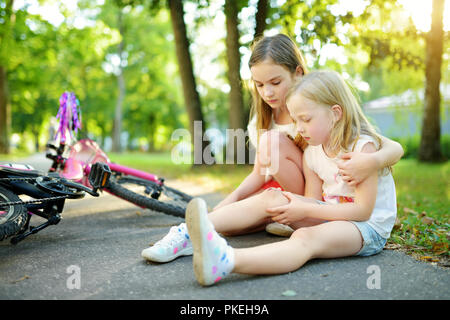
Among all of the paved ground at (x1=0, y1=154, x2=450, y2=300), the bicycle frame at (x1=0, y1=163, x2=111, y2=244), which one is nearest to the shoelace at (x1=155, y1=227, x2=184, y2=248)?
the paved ground at (x1=0, y1=154, x2=450, y2=300)

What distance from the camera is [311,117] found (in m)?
1.99

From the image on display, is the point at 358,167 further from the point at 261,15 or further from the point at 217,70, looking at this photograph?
the point at 217,70

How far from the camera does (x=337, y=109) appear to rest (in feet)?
6.63

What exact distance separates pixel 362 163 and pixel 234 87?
6.62m

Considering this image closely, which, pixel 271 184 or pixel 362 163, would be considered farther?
pixel 271 184

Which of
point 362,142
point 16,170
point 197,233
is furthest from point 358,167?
point 16,170

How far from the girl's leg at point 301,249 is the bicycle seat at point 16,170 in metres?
1.44

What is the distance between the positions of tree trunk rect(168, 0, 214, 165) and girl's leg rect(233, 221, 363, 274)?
6.79 m

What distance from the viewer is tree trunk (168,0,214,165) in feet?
27.7

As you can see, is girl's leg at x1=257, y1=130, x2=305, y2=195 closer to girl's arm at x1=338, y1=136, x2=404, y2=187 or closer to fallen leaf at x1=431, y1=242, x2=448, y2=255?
girl's arm at x1=338, y1=136, x2=404, y2=187

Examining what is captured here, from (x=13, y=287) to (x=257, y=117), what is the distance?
5.96ft

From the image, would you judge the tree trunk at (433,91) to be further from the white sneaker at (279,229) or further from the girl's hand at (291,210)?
the girl's hand at (291,210)

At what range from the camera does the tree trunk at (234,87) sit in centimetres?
778

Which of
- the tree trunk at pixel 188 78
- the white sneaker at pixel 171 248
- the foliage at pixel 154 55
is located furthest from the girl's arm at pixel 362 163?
the tree trunk at pixel 188 78
